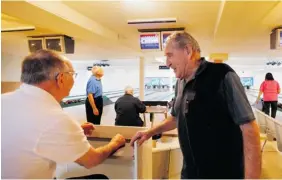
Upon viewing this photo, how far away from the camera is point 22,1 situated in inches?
78.8

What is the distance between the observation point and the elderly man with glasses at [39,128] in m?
0.99

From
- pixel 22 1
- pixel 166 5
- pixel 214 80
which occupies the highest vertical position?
pixel 166 5

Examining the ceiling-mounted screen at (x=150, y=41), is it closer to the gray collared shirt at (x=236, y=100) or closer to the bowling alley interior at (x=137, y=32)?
the bowling alley interior at (x=137, y=32)

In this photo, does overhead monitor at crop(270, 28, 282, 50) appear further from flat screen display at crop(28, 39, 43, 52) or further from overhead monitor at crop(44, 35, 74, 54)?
flat screen display at crop(28, 39, 43, 52)

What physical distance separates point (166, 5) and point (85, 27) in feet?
3.58

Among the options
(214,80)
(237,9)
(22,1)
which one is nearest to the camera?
(214,80)

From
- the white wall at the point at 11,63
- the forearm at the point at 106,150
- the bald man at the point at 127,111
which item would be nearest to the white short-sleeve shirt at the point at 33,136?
the forearm at the point at 106,150

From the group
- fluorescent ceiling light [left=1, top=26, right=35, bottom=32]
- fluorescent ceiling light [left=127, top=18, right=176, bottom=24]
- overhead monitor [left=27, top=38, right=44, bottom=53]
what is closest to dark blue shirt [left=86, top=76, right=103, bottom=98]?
overhead monitor [left=27, top=38, right=44, bottom=53]

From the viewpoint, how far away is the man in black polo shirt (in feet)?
3.61

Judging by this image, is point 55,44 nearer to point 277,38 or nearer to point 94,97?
point 94,97

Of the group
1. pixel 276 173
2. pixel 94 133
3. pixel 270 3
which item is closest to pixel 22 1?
pixel 94 133

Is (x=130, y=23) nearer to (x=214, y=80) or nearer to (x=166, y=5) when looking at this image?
(x=166, y=5)

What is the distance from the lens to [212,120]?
3.90 ft

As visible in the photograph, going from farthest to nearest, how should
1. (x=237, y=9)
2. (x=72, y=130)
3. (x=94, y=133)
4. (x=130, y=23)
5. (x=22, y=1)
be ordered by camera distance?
1. (x=130, y=23)
2. (x=237, y=9)
3. (x=22, y=1)
4. (x=94, y=133)
5. (x=72, y=130)
